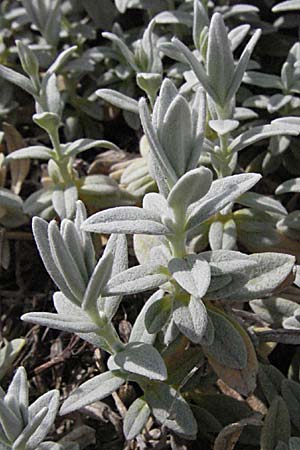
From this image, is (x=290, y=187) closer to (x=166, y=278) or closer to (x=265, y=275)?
(x=265, y=275)

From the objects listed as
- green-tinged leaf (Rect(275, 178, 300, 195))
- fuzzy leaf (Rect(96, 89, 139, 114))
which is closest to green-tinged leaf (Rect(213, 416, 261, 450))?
green-tinged leaf (Rect(275, 178, 300, 195))

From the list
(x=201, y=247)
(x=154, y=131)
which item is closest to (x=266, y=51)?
(x=201, y=247)

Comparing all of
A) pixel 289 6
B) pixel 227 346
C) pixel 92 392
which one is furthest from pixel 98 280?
pixel 289 6

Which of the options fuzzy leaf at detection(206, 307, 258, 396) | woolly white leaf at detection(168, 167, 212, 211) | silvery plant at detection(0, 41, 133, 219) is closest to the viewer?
woolly white leaf at detection(168, 167, 212, 211)

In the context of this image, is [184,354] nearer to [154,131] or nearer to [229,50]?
[154,131]

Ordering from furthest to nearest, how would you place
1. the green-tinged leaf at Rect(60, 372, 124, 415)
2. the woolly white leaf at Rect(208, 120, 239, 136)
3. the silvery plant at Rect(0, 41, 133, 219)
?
the silvery plant at Rect(0, 41, 133, 219), the woolly white leaf at Rect(208, 120, 239, 136), the green-tinged leaf at Rect(60, 372, 124, 415)

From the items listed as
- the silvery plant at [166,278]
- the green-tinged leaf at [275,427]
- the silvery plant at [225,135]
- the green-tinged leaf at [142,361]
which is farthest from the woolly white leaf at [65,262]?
the green-tinged leaf at [275,427]

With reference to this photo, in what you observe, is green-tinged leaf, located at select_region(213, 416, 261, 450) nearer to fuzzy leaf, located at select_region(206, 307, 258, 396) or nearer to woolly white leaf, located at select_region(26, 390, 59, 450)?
fuzzy leaf, located at select_region(206, 307, 258, 396)

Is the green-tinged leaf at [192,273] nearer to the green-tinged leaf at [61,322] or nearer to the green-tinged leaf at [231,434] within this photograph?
the green-tinged leaf at [61,322]
